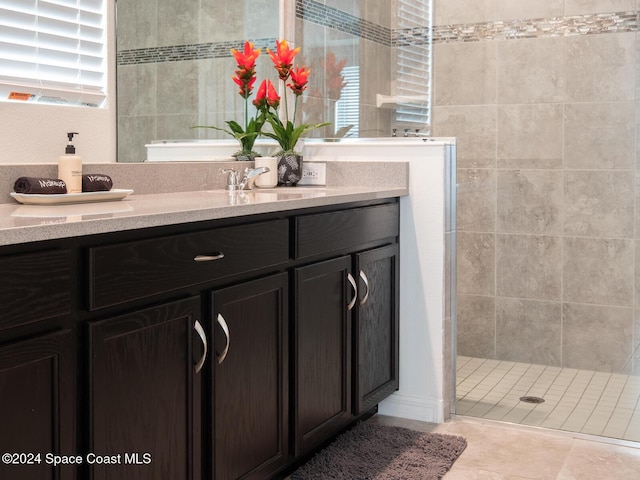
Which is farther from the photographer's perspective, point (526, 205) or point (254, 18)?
point (526, 205)

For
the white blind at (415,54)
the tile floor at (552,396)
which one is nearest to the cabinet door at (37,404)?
the tile floor at (552,396)

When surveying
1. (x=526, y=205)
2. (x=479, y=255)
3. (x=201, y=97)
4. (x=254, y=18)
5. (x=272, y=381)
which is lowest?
(x=272, y=381)

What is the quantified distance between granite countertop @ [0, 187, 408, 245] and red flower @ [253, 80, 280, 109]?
0.55 m

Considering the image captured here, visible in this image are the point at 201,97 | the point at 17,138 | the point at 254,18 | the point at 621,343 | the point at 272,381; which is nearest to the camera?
the point at 17,138

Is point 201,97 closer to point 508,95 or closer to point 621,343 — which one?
point 508,95

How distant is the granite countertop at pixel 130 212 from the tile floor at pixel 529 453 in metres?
0.93

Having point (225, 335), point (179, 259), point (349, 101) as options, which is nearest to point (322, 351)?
point (225, 335)

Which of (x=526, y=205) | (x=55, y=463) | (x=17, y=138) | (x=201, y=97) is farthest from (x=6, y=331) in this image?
(x=526, y=205)

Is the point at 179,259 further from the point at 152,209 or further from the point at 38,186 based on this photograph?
the point at 38,186

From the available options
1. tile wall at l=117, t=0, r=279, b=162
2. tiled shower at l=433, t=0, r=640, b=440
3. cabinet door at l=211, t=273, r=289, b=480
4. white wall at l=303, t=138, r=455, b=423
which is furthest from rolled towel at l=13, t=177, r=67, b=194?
tiled shower at l=433, t=0, r=640, b=440

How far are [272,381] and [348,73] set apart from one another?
1558 mm

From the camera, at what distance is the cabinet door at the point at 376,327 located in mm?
2629

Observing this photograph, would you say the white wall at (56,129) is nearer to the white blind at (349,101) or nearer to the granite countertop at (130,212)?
the granite countertop at (130,212)

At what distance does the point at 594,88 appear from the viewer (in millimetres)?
3152
